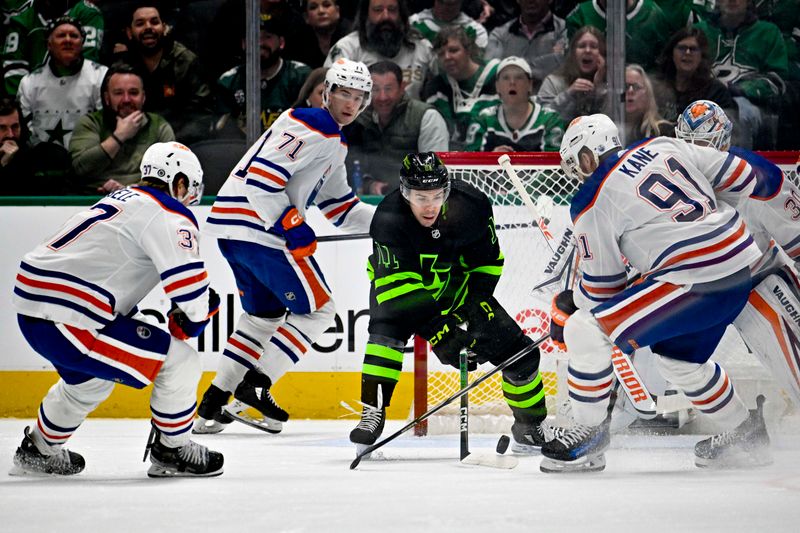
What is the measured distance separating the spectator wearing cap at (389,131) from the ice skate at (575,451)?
7.32 feet

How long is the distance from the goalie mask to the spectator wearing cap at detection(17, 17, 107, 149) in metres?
2.37

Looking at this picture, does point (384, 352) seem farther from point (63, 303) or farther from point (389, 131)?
point (389, 131)

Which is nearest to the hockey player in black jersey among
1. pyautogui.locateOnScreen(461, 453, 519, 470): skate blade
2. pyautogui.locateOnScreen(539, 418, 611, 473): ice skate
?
pyautogui.locateOnScreen(461, 453, 519, 470): skate blade

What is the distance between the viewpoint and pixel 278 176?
4.25 metres

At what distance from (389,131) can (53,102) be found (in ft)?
5.17

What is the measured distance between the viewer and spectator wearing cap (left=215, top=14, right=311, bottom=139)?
5309 mm

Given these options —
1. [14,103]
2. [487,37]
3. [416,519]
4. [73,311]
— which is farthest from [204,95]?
[416,519]

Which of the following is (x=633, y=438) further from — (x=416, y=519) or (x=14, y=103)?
(x=14, y=103)

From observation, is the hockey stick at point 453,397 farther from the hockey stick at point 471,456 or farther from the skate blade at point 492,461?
the skate blade at point 492,461

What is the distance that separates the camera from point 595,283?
3.27m

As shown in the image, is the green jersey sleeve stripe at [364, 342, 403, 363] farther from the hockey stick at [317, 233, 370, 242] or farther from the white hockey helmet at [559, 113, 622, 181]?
the hockey stick at [317, 233, 370, 242]

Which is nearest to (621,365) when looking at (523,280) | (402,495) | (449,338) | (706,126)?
(523,280)

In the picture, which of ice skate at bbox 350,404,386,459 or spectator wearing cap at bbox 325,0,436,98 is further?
spectator wearing cap at bbox 325,0,436,98

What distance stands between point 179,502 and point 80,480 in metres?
0.57
